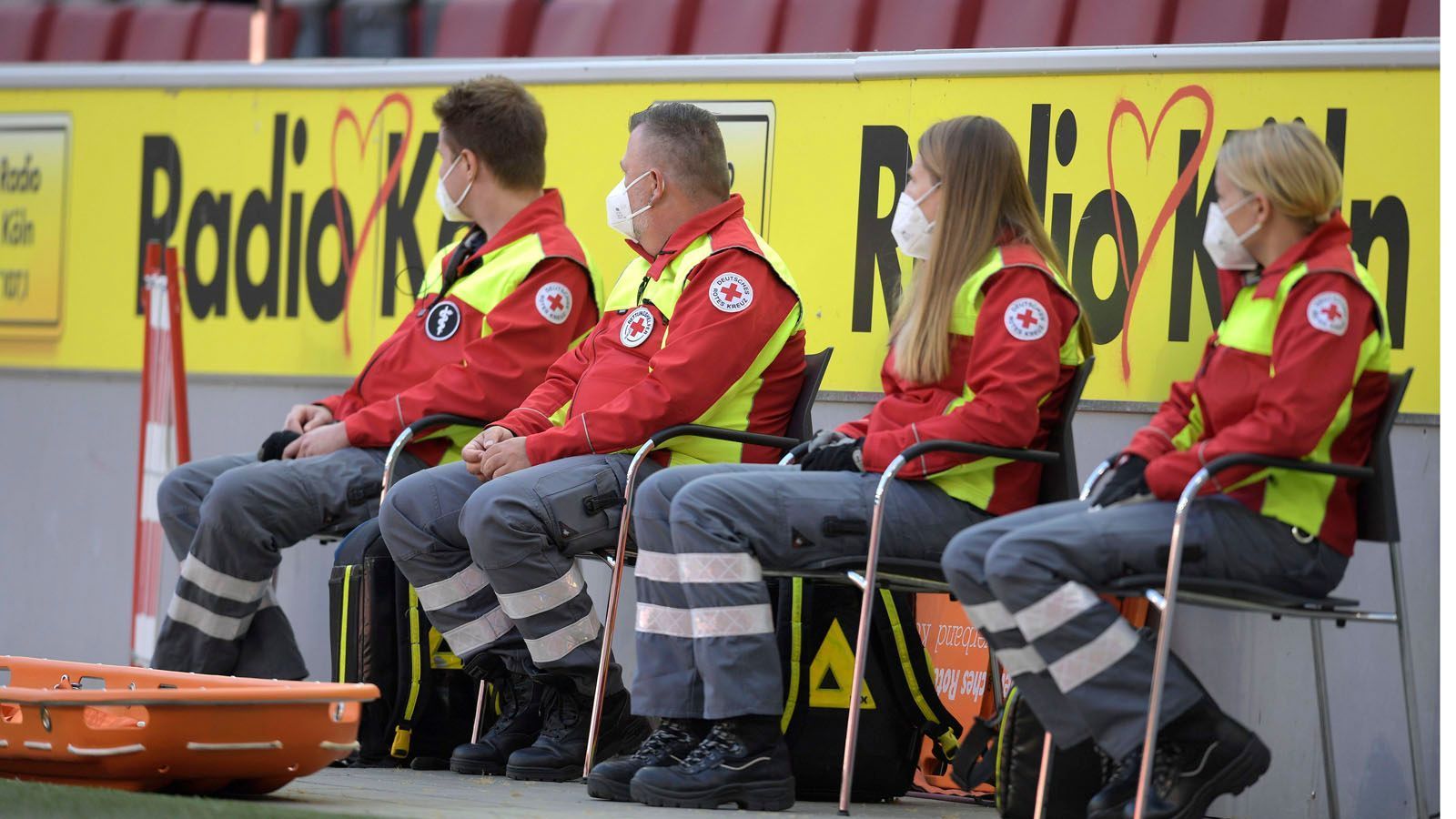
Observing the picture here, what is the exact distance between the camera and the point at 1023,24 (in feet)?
17.5

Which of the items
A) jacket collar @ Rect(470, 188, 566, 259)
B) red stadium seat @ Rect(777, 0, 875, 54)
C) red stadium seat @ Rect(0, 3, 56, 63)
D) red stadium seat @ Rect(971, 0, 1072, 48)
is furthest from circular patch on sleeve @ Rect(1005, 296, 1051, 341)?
red stadium seat @ Rect(0, 3, 56, 63)

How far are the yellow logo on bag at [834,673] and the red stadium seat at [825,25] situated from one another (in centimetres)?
216

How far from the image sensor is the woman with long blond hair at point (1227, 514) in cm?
323

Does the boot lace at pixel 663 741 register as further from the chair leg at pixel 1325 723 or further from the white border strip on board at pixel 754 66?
the white border strip on board at pixel 754 66

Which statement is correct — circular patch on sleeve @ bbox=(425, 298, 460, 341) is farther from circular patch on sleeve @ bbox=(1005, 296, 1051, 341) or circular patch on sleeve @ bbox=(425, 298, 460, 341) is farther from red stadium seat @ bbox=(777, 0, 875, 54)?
circular patch on sleeve @ bbox=(1005, 296, 1051, 341)

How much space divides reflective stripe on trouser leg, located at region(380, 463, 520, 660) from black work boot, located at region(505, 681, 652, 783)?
17cm

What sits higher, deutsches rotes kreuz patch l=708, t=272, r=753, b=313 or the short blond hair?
the short blond hair

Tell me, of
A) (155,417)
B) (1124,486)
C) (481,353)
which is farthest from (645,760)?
(155,417)

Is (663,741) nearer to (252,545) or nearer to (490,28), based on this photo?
(252,545)

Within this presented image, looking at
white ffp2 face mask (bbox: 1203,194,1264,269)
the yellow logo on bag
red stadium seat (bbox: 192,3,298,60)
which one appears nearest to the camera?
white ffp2 face mask (bbox: 1203,194,1264,269)

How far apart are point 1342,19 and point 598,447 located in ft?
7.18

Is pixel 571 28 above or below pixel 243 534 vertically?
above

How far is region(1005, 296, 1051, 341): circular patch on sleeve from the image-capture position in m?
3.62

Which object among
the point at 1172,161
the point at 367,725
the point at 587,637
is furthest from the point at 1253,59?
the point at 367,725
